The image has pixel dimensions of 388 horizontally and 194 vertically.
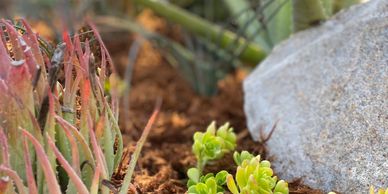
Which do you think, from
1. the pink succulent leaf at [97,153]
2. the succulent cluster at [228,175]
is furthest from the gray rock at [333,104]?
the pink succulent leaf at [97,153]

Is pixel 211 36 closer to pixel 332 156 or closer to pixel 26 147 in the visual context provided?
pixel 332 156

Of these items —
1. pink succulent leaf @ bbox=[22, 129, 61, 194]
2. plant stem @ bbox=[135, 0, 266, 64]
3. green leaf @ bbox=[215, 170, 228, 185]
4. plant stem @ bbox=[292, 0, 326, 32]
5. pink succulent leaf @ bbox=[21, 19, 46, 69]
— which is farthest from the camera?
plant stem @ bbox=[135, 0, 266, 64]

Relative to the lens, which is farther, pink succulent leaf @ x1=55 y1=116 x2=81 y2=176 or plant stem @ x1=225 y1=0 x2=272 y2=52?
plant stem @ x1=225 y1=0 x2=272 y2=52

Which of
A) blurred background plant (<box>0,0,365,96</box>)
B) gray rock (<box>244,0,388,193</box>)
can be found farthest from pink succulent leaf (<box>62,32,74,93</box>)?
blurred background plant (<box>0,0,365,96</box>)

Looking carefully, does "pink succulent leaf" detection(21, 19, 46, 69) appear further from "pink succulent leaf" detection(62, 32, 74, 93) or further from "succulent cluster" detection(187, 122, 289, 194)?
"succulent cluster" detection(187, 122, 289, 194)

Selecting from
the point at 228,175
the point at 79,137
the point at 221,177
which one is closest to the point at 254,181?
the point at 228,175

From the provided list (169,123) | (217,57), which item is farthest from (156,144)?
(217,57)
